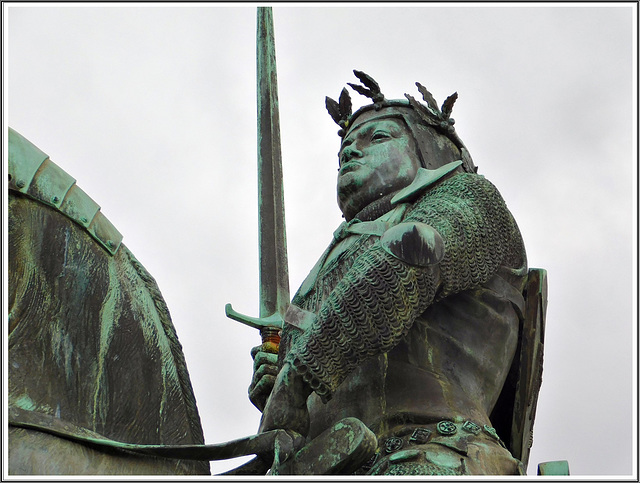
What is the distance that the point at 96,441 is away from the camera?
18.0 ft

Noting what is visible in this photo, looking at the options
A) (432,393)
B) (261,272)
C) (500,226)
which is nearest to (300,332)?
(432,393)

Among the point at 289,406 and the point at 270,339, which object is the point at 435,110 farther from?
the point at 289,406

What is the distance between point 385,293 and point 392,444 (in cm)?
72

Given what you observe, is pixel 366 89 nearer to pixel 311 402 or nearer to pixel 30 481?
pixel 311 402

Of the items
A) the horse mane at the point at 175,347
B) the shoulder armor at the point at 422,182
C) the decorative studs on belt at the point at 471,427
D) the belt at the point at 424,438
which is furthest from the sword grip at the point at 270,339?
the decorative studs on belt at the point at 471,427

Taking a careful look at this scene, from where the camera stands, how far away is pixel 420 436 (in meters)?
6.04

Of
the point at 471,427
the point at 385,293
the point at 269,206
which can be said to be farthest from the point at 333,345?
the point at 269,206

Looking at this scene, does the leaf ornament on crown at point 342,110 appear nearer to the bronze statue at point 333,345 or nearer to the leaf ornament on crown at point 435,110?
the leaf ornament on crown at point 435,110

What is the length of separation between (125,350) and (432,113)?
9.11 ft

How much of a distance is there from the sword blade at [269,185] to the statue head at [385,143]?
94cm

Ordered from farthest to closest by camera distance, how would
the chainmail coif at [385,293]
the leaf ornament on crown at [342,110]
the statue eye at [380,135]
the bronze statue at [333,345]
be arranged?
the leaf ornament on crown at [342,110] → the statue eye at [380,135] → the chainmail coif at [385,293] → the bronze statue at [333,345]

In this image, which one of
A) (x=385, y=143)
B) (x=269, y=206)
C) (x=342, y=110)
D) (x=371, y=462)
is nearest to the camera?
(x=371, y=462)

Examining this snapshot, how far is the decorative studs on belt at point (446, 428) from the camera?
607cm

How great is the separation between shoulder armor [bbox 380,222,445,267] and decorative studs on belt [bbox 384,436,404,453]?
84 centimetres
